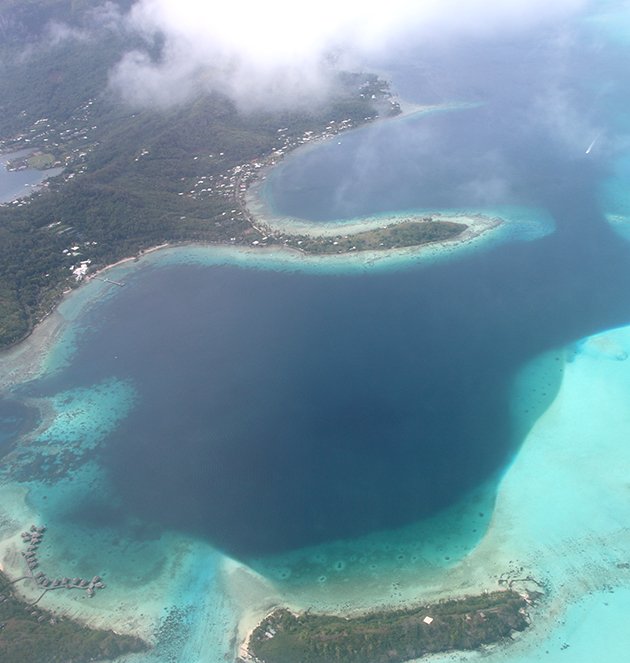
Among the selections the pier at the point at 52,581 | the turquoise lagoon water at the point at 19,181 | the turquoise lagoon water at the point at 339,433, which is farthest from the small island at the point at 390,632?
the turquoise lagoon water at the point at 19,181

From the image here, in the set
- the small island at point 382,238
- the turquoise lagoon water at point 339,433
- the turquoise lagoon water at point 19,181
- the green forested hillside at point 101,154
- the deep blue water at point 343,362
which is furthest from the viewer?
the turquoise lagoon water at point 19,181

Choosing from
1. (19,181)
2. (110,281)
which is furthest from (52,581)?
(19,181)

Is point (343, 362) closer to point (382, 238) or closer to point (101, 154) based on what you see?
point (382, 238)

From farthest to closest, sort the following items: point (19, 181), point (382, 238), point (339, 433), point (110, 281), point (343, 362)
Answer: point (19, 181), point (382, 238), point (110, 281), point (343, 362), point (339, 433)

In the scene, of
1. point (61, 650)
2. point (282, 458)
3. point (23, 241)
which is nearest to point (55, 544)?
point (61, 650)

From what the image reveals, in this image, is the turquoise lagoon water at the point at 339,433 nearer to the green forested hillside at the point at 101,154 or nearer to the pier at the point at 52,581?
the pier at the point at 52,581

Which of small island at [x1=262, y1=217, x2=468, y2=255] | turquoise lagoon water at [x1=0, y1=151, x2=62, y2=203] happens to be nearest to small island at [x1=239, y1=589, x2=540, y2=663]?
small island at [x1=262, y1=217, x2=468, y2=255]
